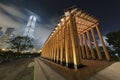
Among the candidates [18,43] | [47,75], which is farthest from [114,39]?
[18,43]

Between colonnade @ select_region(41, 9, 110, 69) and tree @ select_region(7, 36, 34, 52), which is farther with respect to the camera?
tree @ select_region(7, 36, 34, 52)

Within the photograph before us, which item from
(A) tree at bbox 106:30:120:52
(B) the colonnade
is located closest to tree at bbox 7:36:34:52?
(B) the colonnade

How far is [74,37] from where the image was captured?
17.2ft

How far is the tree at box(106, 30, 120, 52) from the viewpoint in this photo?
17969mm

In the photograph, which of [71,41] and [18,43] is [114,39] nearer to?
[71,41]

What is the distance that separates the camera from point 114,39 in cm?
1855

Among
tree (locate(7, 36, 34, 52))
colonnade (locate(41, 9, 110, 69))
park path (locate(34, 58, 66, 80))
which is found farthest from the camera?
tree (locate(7, 36, 34, 52))

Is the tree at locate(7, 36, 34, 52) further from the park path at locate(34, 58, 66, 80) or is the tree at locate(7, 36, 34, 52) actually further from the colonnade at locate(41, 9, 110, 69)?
the park path at locate(34, 58, 66, 80)

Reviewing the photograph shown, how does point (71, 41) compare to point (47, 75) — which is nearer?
point (47, 75)

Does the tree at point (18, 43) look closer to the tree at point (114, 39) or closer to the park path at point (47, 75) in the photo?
the park path at point (47, 75)

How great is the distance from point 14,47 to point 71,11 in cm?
3479

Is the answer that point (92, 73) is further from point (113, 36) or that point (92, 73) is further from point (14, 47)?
point (14, 47)

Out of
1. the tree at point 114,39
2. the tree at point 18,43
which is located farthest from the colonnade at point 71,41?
the tree at point 18,43

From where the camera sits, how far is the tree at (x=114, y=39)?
17969 mm
